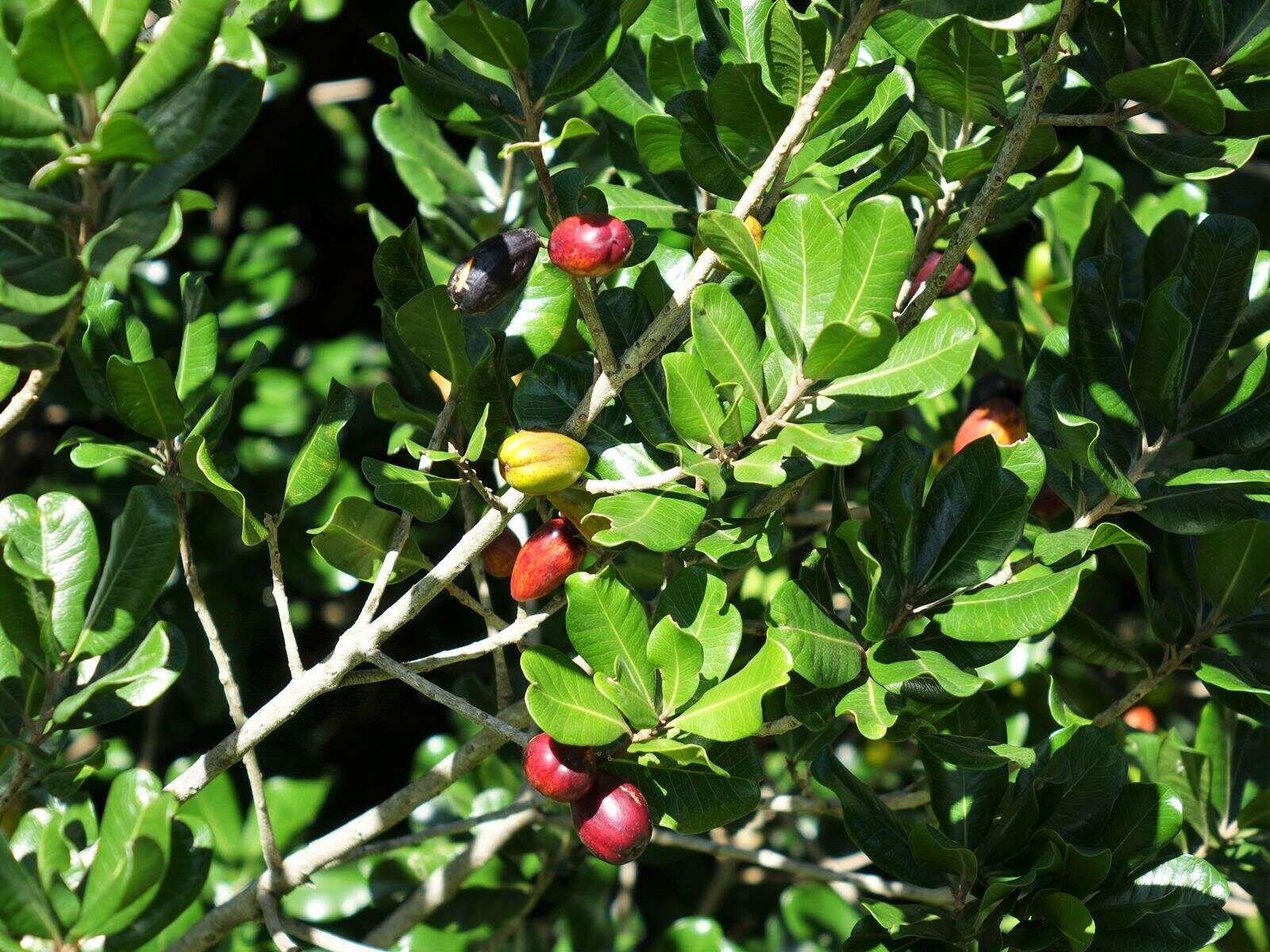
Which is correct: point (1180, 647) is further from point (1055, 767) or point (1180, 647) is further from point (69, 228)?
point (69, 228)

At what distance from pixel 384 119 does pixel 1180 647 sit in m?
1.26

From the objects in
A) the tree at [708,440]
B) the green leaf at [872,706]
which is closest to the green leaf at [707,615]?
the tree at [708,440]

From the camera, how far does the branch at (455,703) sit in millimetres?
1062

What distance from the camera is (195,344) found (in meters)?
1.28

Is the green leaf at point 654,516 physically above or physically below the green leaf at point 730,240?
below

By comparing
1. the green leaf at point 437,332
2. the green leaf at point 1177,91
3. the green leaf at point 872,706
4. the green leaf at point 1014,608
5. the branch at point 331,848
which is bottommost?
the branch at point 331,848

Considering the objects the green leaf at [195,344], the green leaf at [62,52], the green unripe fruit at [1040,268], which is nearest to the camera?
the green leaf at [62,52]

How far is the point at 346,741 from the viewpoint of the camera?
2410mm

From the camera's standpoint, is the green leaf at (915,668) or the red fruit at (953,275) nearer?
the green leaf at (915,668)

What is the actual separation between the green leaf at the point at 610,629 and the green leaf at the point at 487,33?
0.42m

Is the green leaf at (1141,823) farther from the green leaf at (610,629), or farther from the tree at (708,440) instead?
the green leaf at (610,629)

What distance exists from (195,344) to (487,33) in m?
0.54

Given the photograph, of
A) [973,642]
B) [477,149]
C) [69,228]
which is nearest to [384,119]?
[477,149]

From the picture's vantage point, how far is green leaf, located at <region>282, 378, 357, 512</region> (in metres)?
1.17
